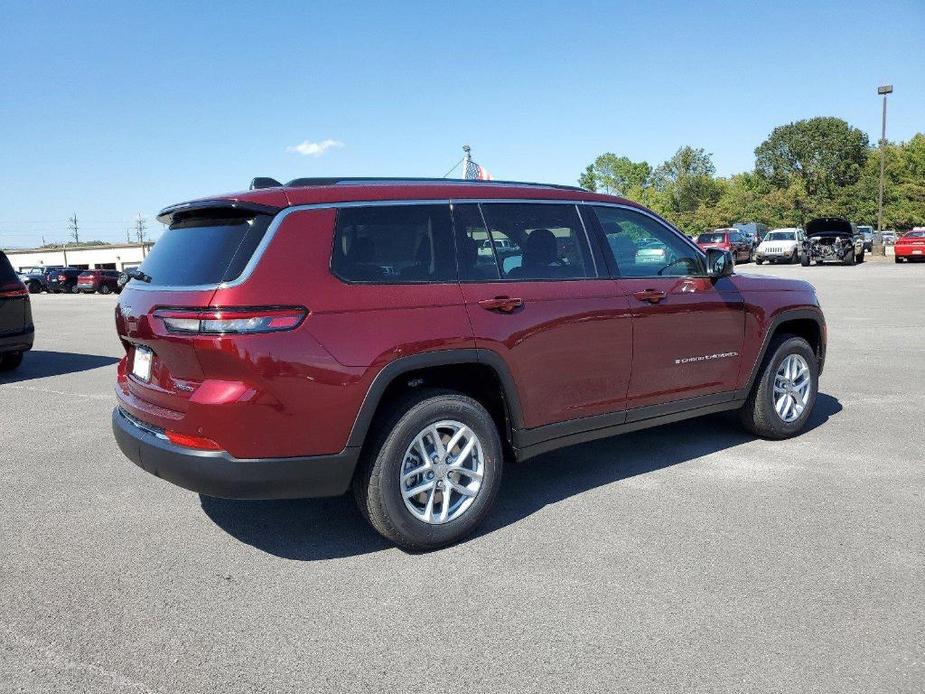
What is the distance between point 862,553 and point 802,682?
4.14 ft

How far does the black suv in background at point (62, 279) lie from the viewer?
139 ft

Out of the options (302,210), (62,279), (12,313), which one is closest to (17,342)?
(12,313)

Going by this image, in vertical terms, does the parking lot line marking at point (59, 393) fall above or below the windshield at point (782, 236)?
below

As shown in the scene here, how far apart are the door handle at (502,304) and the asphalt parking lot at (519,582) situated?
1.17 metres

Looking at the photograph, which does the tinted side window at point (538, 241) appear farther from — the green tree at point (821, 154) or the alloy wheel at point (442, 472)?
the green tree at point (821, 154)

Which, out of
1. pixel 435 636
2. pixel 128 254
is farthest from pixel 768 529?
pixel 128 254

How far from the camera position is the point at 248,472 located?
3.30 m

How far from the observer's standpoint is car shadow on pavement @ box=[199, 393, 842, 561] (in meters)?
3.89

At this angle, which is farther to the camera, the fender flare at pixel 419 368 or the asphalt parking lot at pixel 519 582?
the fender flare at pixel 419 368

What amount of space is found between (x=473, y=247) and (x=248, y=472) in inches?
63.0

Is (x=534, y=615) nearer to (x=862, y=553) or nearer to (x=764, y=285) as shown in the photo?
(x=862, y=553)

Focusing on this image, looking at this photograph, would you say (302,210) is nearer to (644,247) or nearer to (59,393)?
(644,247)

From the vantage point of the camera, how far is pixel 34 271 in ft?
154

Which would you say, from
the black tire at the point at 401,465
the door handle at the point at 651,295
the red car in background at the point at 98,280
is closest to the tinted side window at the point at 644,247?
the door handle at the point at 651,295
